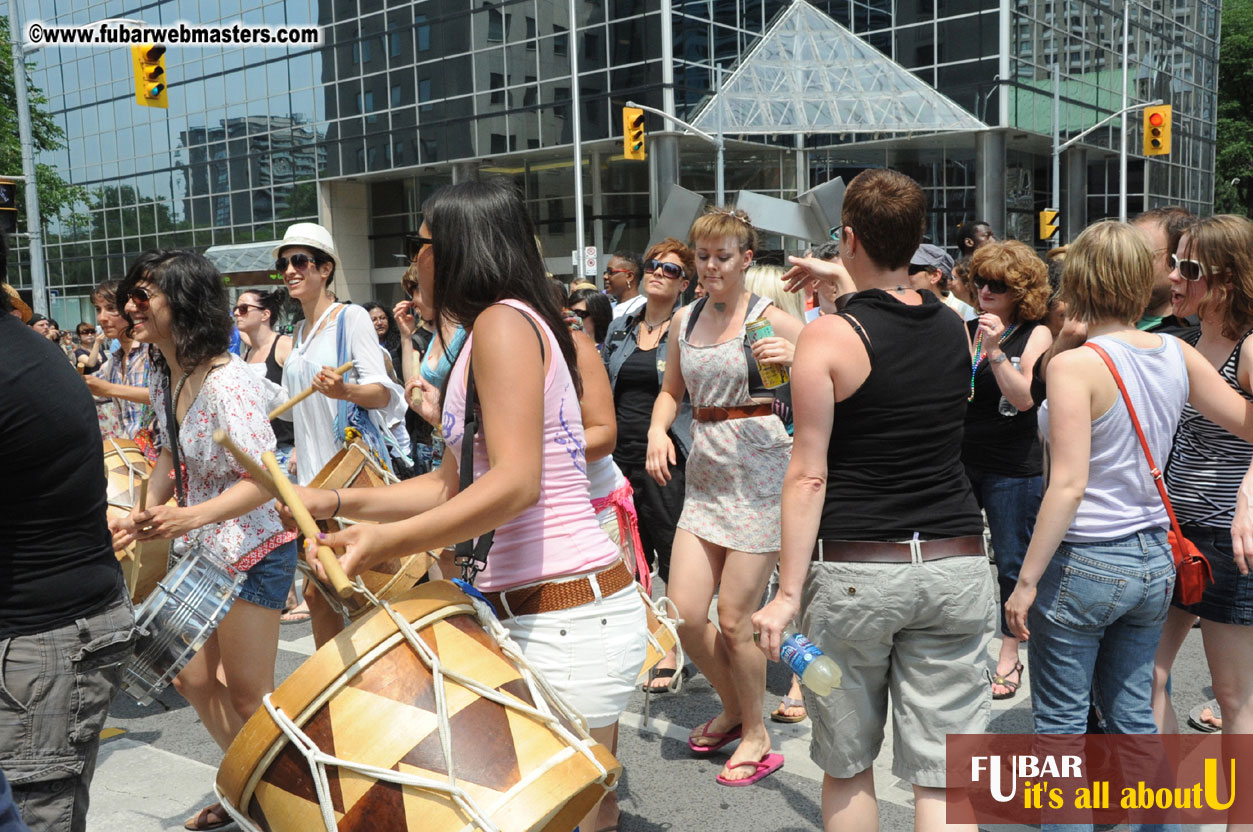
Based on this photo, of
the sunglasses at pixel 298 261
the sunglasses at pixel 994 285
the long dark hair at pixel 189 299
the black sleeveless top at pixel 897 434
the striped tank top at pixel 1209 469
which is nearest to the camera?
the black sleeveless top at pixel 897 434

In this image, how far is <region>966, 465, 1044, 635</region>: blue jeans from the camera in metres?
4.95

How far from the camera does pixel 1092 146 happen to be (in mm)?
36344

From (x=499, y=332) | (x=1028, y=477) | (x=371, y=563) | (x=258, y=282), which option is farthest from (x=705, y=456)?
(x=258, y=282)

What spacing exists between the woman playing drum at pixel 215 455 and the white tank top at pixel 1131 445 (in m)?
2.56

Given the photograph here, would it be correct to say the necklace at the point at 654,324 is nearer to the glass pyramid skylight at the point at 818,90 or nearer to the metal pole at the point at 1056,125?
the glass pyramid skylight at the point at 818,90

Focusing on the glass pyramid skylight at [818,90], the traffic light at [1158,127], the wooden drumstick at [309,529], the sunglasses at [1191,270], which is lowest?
the wooden drumstick at [309,529]

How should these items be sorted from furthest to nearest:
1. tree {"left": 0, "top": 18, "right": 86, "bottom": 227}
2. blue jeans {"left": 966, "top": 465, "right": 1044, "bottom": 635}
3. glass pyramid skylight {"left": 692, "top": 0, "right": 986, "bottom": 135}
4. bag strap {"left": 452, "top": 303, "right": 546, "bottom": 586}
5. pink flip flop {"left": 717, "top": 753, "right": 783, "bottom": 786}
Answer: tree {"left": 0, "top": 18, "right": 86, "bottom": 227}, glass pyramid skylight {"left": 692, "top": 0, "right": 986, "bottom": 135}, blue jeans {"left": 966, "top": 465, "right": 1044, "bottom": 635}, pink flip flop {"left": 717, "top": 753, "right": 783, "bottom": 786}, bag strap {"left": 452, "top": 303, "right": 546, "bottom": 586}

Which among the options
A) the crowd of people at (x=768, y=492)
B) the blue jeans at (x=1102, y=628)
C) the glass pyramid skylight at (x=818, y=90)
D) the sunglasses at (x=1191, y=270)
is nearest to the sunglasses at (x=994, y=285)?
the crowd of people at (x=768, y=492)

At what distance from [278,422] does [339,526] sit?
3049mm

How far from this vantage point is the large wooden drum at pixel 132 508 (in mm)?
3789

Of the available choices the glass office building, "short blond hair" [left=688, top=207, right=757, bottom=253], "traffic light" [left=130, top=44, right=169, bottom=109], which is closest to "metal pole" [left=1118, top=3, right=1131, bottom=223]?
the glass office building

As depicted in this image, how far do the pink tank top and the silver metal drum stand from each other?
4.23 ft

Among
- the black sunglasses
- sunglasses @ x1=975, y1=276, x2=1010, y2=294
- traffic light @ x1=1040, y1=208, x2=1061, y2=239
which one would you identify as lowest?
sunglasses @ x1=975, y1=276, x2=1010, y2=294

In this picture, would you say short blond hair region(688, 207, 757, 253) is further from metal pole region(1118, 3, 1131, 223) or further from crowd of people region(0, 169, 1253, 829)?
metal pole region(1118, 3, 1131, 223)
